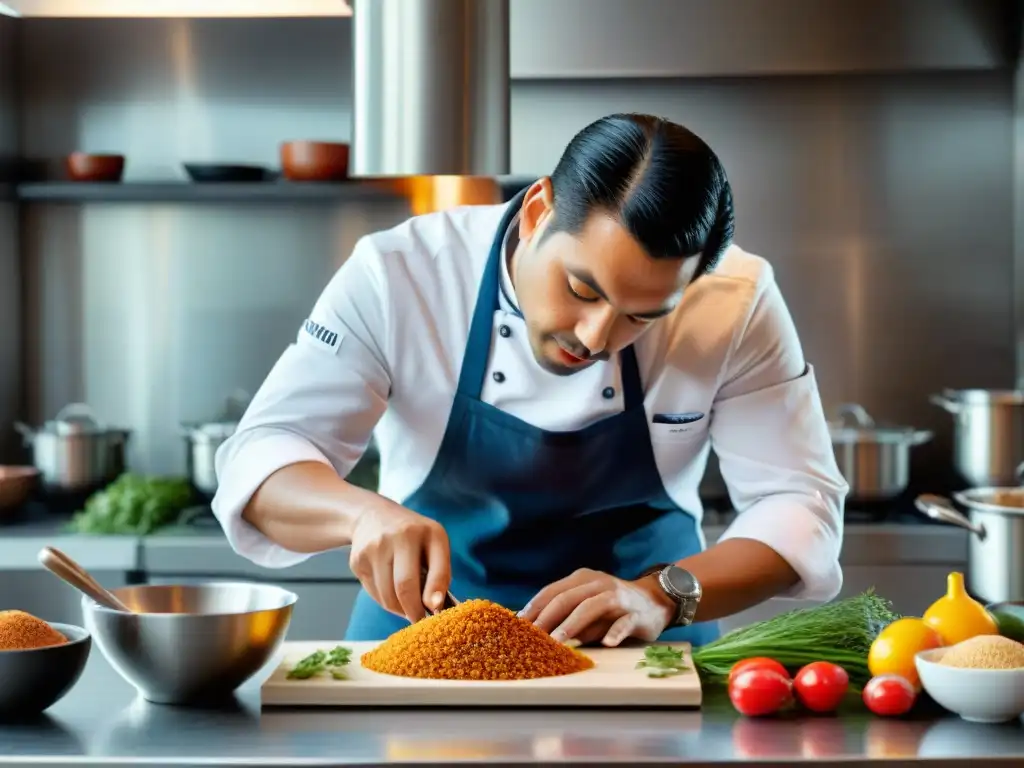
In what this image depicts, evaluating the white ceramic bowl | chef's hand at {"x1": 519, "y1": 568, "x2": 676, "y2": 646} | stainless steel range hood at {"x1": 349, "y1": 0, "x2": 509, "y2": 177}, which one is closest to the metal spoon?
chef's hand at {"x1": 519, "y1": 568, "x2": 676, "y2": 646}

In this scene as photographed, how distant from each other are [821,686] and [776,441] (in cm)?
69

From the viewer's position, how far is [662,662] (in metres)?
1.83

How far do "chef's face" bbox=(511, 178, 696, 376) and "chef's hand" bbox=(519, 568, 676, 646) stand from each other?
0.32 meters

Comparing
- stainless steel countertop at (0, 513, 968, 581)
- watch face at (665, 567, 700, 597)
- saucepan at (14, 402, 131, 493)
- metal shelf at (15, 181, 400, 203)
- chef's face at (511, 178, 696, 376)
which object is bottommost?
stainless steel countertop at (0, 513, 968, 581)

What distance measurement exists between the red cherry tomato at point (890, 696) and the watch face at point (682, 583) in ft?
1.39

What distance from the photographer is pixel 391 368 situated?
2.38 metres

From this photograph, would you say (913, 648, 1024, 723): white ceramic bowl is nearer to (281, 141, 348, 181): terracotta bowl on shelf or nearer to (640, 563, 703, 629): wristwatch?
(640, 563, 703, 629): wristwatch

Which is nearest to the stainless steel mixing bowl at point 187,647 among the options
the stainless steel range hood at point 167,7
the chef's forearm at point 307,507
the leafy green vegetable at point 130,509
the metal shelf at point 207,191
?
the chef's forearm at point 307,507

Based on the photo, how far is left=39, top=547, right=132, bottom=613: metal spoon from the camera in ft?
5.57

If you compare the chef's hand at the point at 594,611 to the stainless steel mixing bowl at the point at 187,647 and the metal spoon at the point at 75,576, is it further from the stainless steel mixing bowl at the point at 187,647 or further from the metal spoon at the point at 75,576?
the metal spoon at the point at 75,576

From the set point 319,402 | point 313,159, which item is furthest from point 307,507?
point 313,159

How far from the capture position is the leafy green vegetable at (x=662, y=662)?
1.79 m

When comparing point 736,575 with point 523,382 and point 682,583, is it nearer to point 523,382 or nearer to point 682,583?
point 682,583

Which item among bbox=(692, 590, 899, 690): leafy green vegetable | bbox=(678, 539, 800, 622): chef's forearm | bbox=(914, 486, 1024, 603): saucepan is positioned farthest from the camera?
bbox=(914, 486, 1024, 603): saucepan
